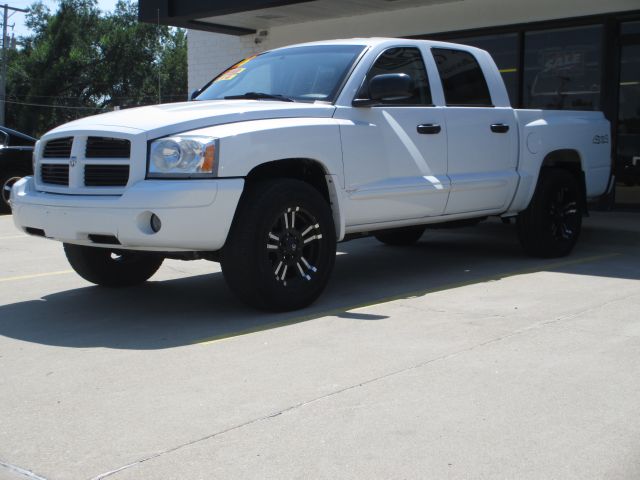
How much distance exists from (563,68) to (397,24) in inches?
117

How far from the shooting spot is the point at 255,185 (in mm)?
5773

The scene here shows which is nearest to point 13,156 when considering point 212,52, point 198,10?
point 198,10

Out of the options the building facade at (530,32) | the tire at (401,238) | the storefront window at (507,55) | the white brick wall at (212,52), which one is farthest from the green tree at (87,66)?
the tire at (401,238)

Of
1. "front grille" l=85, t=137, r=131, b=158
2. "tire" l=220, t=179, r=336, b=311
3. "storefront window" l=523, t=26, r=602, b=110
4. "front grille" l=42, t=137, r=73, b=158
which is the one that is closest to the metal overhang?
"storefront window" l=523, t=26, r=602, b=110

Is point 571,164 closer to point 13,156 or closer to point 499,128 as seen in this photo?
point 499,128

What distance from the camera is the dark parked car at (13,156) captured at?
45.6 feet

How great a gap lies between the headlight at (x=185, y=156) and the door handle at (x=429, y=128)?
206cm

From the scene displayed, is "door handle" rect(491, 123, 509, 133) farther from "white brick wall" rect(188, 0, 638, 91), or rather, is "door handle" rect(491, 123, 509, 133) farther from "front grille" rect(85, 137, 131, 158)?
"white brick wall" rect(188, 0, 638, 91)

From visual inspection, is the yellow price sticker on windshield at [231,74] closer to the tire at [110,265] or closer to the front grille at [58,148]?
the tire at [110,265]

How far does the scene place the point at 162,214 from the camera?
5270 millimetres

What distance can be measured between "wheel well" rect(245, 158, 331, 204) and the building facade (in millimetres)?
7242

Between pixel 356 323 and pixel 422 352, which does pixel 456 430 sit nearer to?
pixel 422 352

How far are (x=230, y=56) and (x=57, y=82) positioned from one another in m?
51.3

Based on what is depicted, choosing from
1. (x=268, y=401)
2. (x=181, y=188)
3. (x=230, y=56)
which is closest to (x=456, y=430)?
(x=268, y=401)
